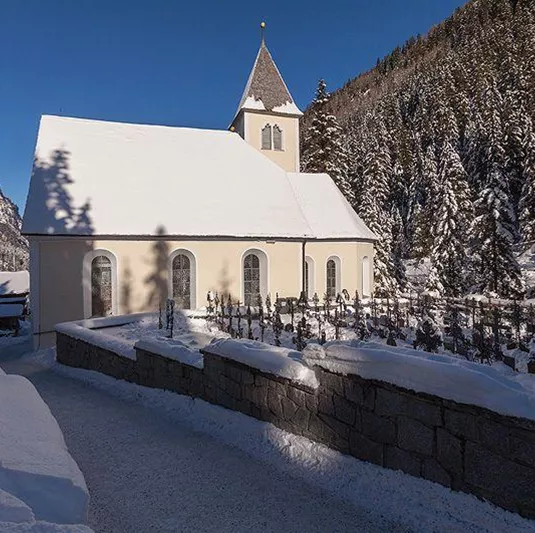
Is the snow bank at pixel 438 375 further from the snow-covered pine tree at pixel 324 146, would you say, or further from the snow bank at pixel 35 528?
the snow-covered pine tree at pixel 324 146

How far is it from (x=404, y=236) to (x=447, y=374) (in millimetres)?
46743

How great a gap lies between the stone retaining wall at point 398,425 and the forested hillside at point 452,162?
2203 centimetres

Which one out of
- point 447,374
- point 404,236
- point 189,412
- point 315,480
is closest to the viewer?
point 447,374

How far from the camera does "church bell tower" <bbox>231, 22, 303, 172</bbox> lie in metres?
23.5

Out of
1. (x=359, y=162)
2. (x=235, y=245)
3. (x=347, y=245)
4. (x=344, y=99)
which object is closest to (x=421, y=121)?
(x=359, y=162)

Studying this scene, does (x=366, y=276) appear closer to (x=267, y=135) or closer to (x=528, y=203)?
(x=267, y=135)

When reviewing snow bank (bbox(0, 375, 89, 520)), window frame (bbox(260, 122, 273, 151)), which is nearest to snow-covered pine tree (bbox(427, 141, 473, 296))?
window frame (bbox(260, 122, 273, 151))

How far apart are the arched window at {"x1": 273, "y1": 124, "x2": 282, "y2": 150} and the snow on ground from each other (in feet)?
66.0

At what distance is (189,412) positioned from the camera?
20.1ft

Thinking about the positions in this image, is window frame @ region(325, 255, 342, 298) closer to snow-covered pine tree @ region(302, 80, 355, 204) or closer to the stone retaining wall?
the stone retaining wall

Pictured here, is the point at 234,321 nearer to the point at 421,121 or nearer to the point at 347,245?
the point at 347,245

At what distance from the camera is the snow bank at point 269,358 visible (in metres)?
4.82

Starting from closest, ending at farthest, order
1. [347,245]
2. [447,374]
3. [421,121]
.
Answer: [447,374] → [347,245] → [421,121]

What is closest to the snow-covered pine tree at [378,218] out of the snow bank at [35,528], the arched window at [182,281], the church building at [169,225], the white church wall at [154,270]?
the white church wall at [154,270]
